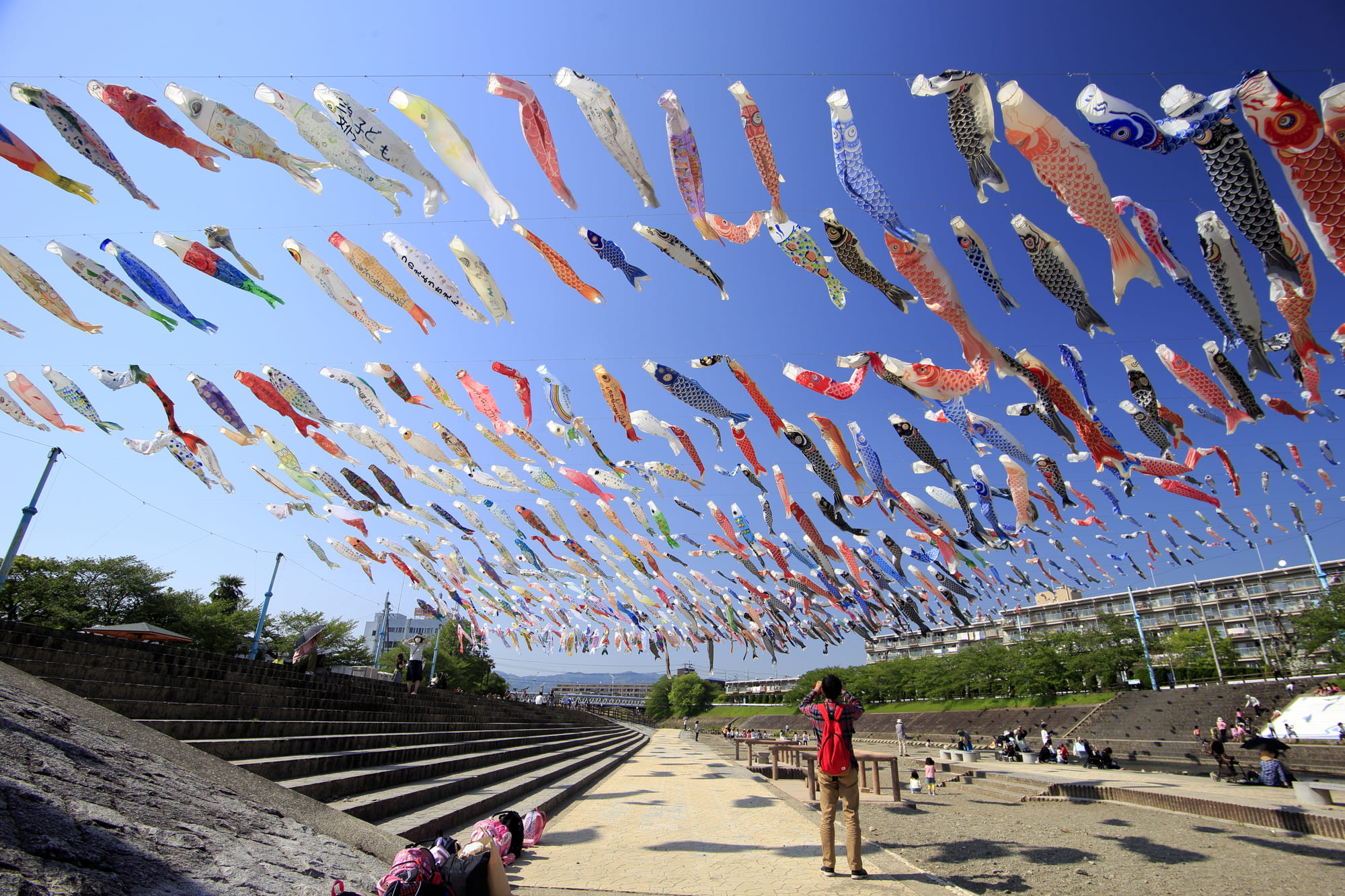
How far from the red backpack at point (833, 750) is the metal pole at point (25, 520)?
47.6 ft

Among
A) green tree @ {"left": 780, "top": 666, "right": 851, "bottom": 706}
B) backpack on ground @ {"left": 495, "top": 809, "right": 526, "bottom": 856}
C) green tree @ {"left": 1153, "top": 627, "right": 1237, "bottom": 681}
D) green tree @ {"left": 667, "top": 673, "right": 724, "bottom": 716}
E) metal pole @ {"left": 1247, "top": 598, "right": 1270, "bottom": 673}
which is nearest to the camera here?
backpack on ground @ {"left": 495, "top": 809, "right": 526, "bottom": 856}

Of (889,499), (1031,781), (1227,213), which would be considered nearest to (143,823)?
(1227,213)

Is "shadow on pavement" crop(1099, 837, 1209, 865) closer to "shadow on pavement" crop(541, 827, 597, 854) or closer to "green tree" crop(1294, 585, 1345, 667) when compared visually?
"shadow on pavement" crop(541, 827, 597, 854)

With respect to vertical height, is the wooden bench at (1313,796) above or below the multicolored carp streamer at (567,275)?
below

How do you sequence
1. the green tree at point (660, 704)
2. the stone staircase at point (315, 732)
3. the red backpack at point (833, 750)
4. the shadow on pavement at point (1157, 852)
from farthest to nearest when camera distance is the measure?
1. the green tree at point (660, 704)
2. the shadow on pavement at point (1157, 852)
3. the stone staircase at point (315, 732)
4. the red backpack at point (833, 750)

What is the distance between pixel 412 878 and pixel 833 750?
2875 mm

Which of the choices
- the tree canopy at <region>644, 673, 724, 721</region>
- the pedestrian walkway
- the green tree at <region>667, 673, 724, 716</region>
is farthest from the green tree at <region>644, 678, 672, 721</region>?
the pedestrian walkway

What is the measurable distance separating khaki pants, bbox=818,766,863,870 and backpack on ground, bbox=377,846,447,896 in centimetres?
248

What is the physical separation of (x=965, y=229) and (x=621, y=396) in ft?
16.4

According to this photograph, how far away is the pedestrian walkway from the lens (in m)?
3.51

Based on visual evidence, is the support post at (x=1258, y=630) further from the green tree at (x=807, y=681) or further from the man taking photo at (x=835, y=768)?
the man taking photo at (x=835, y=768)

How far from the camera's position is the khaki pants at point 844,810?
12.2 ft

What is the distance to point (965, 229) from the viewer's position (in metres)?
5.17

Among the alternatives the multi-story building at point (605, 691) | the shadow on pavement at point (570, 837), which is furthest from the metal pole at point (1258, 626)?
the multi-story building at point (605, 691)
